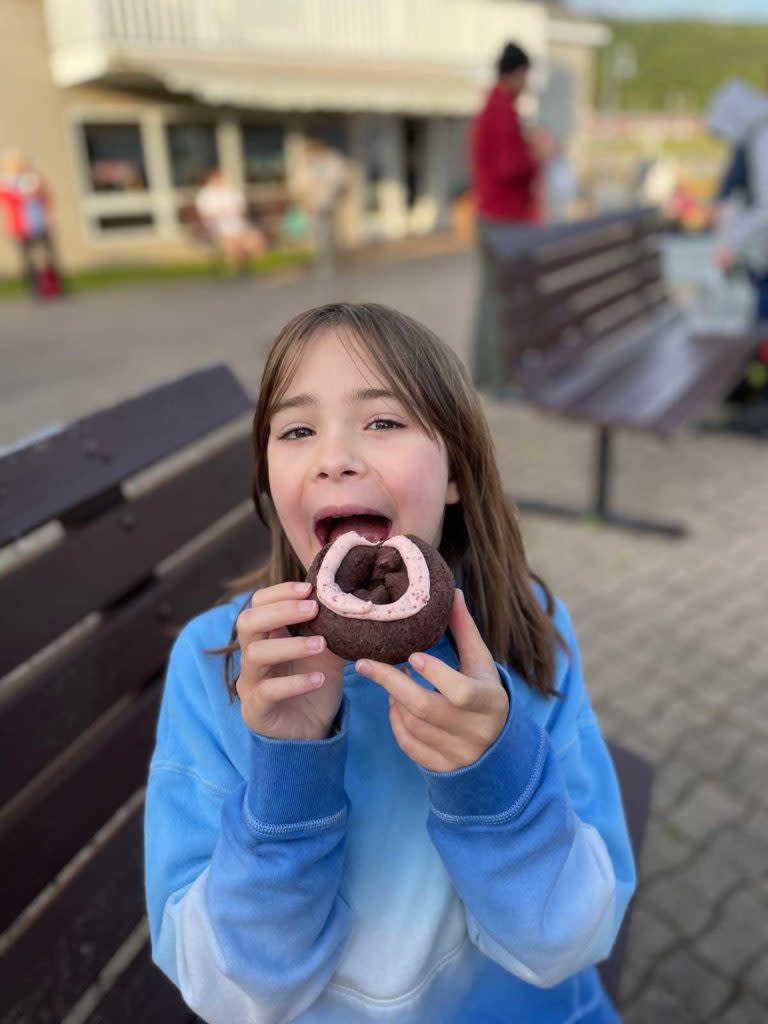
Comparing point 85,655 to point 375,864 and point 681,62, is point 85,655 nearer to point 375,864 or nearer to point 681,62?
point 375,864

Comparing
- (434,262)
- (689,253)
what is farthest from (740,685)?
(434,262)

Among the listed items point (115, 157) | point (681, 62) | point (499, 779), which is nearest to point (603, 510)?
point (499, 779)

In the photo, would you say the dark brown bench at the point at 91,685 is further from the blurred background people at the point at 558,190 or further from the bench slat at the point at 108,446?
the blurred background people at the point at 558,190

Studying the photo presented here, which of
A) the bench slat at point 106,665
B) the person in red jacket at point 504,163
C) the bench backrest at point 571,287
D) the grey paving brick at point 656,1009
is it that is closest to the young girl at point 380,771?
the bench slat at point 106,665

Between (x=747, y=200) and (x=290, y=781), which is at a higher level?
(x=747, y=200)

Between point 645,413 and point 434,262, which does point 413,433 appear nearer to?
point 645,413

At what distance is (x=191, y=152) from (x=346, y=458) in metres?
18.6

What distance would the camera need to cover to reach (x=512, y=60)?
5.93m

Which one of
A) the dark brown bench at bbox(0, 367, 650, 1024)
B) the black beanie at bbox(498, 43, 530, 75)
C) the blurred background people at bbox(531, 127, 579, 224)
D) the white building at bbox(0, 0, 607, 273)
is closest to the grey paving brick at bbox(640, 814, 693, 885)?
the dark brown bench at bbox(0, 367, 650, 1024)

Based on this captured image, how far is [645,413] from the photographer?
4172 millimetres

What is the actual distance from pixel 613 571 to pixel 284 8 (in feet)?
54.1

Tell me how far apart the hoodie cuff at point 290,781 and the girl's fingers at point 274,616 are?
0.50ft

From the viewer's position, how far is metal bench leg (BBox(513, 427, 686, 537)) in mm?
4635

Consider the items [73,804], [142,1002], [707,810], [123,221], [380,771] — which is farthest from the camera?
[123,221]
